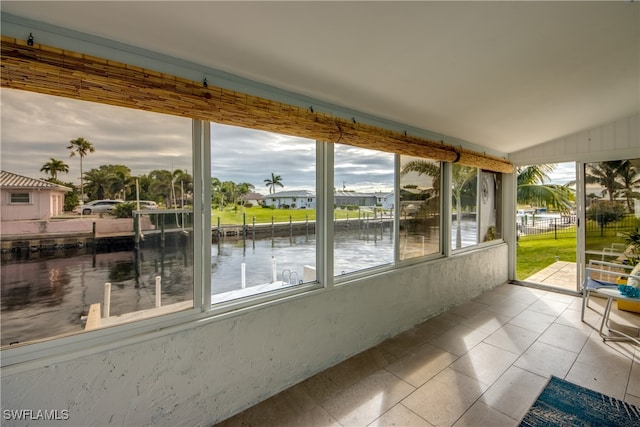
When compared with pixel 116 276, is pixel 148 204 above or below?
above

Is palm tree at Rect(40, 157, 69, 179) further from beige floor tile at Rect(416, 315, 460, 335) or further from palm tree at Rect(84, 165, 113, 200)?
beige floor tile at Rect(416, 315, 460, 335)

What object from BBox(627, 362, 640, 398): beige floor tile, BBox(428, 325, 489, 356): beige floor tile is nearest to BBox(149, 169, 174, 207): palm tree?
BBox(428, 325, 489, 356): beige floor tile

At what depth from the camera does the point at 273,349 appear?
2020 millimetres

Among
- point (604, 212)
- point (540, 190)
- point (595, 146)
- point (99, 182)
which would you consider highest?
point (595, 146)

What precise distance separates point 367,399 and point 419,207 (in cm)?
214

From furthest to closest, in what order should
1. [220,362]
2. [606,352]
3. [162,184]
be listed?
[606,352] → [220,362] → [162,184]

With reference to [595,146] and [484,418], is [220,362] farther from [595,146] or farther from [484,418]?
[595,146]

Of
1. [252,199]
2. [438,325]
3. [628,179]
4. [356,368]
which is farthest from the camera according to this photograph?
[628,179]

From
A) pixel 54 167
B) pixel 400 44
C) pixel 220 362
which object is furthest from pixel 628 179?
pixel 54 167

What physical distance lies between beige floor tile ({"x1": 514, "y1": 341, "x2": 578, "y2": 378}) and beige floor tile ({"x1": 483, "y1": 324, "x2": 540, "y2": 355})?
0.21 ft

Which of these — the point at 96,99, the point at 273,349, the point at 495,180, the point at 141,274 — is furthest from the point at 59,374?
the point at 495,180

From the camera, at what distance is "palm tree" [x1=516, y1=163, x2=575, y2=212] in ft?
14.8

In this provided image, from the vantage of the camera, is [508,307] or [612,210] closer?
[508,307]

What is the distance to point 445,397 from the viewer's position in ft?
6.59
